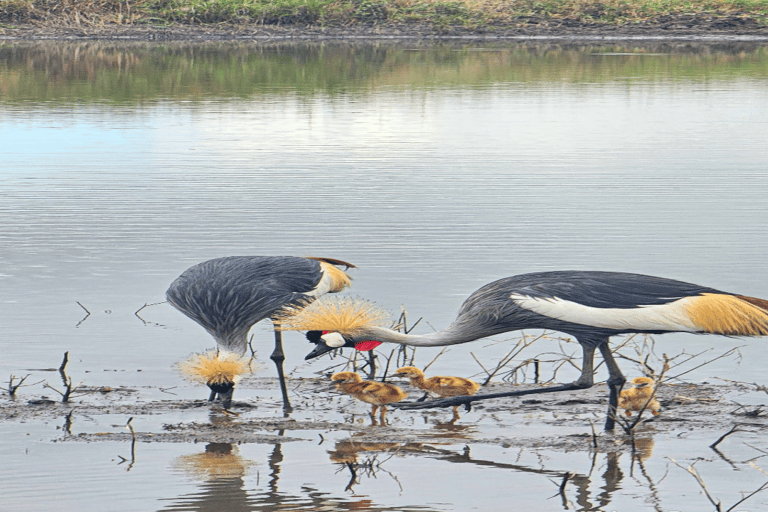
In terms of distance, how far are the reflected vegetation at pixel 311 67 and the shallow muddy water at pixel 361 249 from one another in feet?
1.32

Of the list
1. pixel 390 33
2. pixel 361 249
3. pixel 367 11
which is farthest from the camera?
pixel 367 11

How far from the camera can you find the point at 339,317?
6.26 m

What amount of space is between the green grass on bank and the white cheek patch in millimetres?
32196

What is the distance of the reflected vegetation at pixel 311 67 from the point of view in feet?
82.8

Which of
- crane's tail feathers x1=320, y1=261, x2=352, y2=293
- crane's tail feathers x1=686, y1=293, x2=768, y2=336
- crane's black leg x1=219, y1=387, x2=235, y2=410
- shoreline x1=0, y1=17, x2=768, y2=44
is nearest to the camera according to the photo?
crane's tail feathers x1=686, y1=293, x2=768, y2=336

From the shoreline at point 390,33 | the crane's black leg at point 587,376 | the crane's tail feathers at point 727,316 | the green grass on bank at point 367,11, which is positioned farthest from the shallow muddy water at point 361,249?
the green grass on bank at point 367,11

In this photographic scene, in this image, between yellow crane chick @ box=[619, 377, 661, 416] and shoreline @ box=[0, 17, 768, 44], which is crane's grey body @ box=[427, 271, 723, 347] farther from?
shoreline @ box=[0, 17, 768, 44]

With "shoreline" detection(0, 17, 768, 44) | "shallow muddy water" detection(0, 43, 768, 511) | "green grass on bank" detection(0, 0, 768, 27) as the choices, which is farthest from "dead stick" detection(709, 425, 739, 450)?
"green grass on bank" detection(0, 0, 768, 27)

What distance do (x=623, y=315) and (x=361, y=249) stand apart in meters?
4.57

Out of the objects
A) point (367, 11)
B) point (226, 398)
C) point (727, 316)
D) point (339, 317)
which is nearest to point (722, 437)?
point (727, 316)

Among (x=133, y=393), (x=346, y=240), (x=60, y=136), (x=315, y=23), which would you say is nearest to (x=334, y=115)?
(x=60, y=136)

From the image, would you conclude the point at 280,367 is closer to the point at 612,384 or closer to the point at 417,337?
the point at 417,337

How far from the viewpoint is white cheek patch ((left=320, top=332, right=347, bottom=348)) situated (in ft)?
20.6

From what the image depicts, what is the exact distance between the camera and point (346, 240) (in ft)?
36.0
